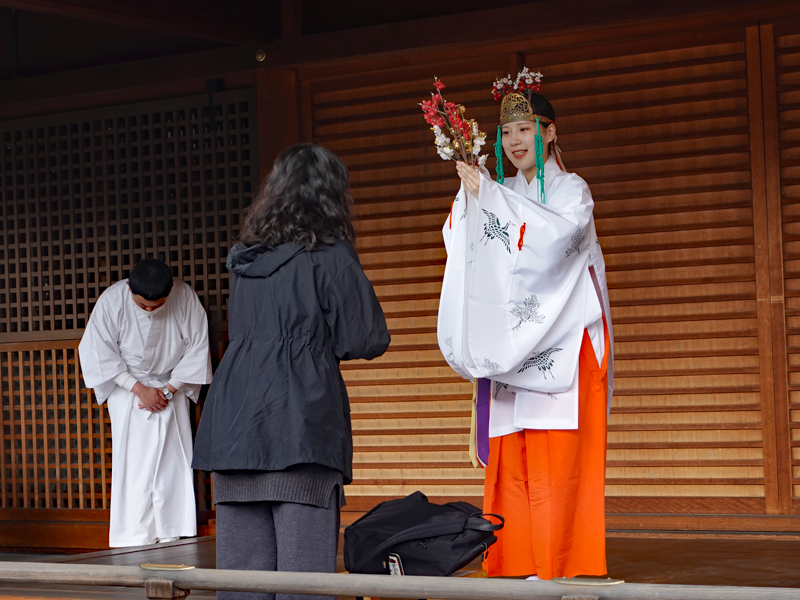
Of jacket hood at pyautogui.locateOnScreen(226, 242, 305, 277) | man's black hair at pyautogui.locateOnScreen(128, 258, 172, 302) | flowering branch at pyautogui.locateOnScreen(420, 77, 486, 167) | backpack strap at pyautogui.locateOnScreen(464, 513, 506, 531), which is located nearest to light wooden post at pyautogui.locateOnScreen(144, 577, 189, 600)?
jacket hood at pyautogui.locateOnScreen(226, 242, 305, 277)

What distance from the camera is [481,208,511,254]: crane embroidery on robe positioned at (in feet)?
10.3

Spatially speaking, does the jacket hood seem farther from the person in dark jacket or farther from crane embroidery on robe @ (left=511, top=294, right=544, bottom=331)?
crane embroidery on robe @ (left=511, top=294, right=544, bottom=331)

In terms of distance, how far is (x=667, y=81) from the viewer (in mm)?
4480

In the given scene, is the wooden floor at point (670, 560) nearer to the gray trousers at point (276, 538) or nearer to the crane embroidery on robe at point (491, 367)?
the crane embroidery on robe at point (491, 367)

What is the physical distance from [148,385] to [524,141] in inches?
103

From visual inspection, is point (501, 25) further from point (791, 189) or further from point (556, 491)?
point (556, 491)

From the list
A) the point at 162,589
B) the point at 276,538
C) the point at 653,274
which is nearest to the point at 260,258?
the point at 276,538

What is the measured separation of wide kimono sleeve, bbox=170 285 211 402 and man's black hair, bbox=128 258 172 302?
18 cm

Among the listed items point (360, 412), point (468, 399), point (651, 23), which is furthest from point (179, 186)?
point (651, 23)

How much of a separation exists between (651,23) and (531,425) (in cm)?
220

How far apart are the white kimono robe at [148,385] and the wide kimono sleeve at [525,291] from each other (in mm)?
2251

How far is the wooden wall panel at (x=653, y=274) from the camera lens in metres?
4.36

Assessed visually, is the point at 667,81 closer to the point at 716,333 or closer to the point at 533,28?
the point at 533,28

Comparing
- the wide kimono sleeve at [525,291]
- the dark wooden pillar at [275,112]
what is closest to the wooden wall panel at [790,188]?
the wide kimono sleeve at [525,291]
